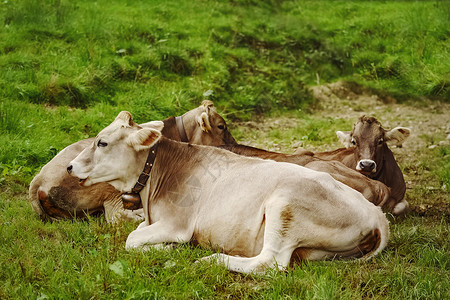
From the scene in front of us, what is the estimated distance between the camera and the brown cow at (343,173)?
634 centimetres

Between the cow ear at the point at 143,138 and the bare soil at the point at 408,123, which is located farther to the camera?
the bare soil at the point at 408,123

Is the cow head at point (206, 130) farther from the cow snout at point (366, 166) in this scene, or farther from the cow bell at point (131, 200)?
the cow bell at point (131, 200)

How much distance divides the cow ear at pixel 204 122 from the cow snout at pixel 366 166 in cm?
222

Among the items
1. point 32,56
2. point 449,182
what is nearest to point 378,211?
point 449,182

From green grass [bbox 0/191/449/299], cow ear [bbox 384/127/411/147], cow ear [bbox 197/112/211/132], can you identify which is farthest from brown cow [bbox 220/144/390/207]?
cow ear [bbox 384/127/411/147]

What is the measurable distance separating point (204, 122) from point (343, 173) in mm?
2292

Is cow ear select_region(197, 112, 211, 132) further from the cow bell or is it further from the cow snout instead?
the cow bell

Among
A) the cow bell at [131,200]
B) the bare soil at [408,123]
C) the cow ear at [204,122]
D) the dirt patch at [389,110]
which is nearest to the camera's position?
the cow bell at [131,200]

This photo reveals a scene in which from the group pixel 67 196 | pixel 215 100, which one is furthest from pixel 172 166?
pixel 215 100

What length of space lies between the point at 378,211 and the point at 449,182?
3.56 m

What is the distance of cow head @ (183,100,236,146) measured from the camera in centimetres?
799

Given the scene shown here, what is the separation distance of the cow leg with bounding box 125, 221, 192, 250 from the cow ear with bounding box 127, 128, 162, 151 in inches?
31.6

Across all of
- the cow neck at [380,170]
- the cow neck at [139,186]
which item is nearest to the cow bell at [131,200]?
the cow neck at [139,186]

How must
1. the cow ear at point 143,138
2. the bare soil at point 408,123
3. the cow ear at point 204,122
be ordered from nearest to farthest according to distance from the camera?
the cow ear at point 143,138, the bare soil at point 408,123, the cow ear at point 204,122
